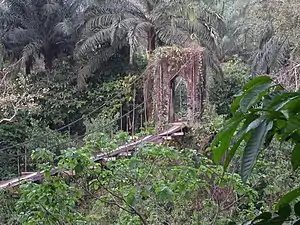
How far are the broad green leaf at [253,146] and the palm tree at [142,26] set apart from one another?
8951 millimetres

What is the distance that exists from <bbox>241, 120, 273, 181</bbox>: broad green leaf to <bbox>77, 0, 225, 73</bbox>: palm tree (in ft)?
29.4

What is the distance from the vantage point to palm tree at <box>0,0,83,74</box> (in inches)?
409

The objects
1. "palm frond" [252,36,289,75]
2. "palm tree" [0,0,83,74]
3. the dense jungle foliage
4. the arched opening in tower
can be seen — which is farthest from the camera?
"palm tree" [0,0,83,74]

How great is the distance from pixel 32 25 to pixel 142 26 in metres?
2.57

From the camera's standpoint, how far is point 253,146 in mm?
512

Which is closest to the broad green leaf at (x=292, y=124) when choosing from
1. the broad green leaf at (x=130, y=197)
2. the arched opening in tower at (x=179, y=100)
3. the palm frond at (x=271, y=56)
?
the broad green leaf at (x=130, y=197)

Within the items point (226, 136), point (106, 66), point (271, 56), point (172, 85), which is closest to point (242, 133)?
point (226, 136)

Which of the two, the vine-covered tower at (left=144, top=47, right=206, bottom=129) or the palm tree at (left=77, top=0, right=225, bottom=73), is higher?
the palm tree at (left=77, top=0, right=225, bottom=73)

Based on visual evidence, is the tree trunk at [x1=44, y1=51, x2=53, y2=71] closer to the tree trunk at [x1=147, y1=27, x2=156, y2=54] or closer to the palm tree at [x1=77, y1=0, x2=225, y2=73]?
the palm tree at [x1=77, y1=0, x2=225, y2=73]

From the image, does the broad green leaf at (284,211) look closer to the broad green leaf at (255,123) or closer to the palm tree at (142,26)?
the broad green leaf at (255,123)

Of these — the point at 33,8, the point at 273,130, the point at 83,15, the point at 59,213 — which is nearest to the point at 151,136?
the point at 83,15

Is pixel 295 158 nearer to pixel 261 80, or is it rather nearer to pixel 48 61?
pixel 261 80

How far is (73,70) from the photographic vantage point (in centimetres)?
1096

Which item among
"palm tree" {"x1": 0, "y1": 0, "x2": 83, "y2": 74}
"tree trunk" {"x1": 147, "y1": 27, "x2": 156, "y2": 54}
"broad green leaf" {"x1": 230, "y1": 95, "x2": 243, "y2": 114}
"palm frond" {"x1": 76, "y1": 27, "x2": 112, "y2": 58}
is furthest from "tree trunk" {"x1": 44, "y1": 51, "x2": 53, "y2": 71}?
"broad green leaf" {"x1": 230, "y1": 95, "x2": 243, "y2": 114}
